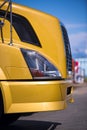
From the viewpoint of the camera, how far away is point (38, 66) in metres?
5.52

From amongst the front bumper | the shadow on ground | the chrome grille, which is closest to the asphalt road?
the shadow on ground

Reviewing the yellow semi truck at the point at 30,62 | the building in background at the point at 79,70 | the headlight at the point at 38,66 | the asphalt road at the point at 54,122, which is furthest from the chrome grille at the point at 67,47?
the building in background at the point at 79,70

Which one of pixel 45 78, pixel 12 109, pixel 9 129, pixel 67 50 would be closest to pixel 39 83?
pixel 45 78

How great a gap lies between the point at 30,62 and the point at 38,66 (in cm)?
12

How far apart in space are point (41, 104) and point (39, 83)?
0.88 feet

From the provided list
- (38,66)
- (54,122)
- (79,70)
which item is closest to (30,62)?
(38,66)

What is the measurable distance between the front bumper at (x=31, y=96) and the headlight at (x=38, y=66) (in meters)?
0.09

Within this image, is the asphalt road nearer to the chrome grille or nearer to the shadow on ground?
the shadow on ground

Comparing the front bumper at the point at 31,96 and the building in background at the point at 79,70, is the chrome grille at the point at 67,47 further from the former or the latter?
the building in background at the point at 79,70

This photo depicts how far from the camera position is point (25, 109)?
548cm

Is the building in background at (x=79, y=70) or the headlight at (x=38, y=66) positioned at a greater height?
the headlight at (x=38, y=66)

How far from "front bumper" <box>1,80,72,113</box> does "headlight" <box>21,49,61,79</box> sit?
9 centimetres

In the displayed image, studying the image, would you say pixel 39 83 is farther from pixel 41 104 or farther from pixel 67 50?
pixel 67 50

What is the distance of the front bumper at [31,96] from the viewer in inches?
211
